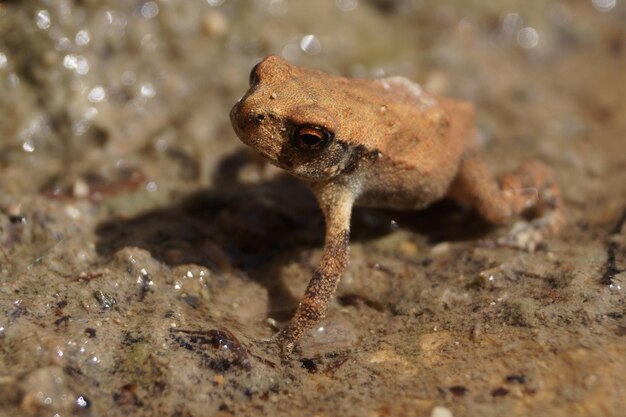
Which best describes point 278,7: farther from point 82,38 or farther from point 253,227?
point 253,227

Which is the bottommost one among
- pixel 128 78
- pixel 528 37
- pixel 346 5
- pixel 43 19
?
pixel 128 78

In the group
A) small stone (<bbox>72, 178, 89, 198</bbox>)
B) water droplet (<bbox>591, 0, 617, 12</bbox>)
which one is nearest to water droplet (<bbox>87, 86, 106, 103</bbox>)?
small stone (<bbox>72, 178, 89, 198</bbox>)

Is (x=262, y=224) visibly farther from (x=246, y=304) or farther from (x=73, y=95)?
(x=73, y=95)

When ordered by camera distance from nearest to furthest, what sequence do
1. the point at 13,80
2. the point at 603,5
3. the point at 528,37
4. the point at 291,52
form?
the point at 13,80 < the point at 291,52 < the point at 528,37 < the point at 603,5

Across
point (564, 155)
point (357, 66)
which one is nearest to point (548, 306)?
point (564, 155)

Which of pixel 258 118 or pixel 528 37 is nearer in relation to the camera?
pixel 258 118

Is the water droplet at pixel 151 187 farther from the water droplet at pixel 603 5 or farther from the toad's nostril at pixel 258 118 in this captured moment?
the water droplet at pixel 603 5

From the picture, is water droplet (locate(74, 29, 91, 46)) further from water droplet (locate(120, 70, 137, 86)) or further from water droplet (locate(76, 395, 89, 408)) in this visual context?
water droplet (locate(76, 395, 89, 408))

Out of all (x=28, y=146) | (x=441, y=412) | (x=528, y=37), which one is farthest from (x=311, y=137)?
(x=528, y=37)
